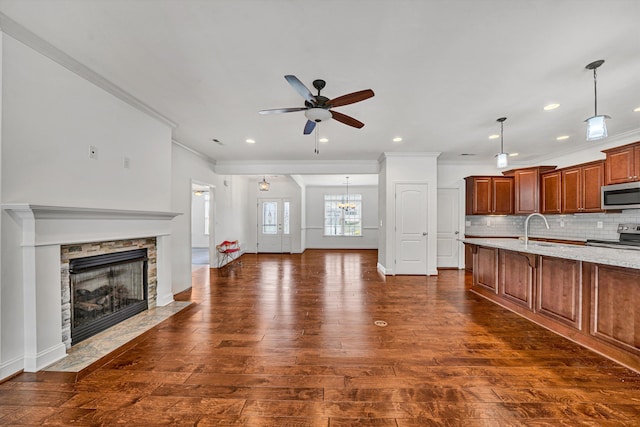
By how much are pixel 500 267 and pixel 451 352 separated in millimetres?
1979

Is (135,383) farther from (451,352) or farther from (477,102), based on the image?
(477,102)

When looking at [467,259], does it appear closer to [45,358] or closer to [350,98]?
[350,98]

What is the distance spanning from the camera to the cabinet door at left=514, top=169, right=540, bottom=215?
18.1 ft

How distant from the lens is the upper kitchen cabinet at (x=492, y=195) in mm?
5902

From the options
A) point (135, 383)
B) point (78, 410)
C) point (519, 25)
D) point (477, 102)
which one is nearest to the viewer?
point (78, 410)

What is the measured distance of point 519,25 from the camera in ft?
6.02

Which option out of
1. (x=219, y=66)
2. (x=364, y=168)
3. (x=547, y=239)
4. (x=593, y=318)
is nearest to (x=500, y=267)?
(x=593, y=318)

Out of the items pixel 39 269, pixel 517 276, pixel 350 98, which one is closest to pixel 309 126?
pixel 350 98

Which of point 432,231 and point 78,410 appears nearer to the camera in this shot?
point 78,410

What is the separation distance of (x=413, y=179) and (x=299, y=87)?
13.3 ft

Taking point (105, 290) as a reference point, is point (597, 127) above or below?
above

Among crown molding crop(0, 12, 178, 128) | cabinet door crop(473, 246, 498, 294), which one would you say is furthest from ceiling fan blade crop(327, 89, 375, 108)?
cabinet door crop(473, 246, 498, 294)

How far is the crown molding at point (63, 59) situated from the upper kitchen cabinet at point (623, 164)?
7.04m

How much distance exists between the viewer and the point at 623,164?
4.05 metres
